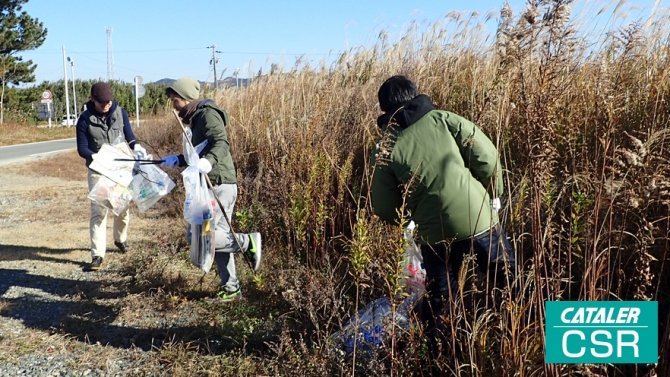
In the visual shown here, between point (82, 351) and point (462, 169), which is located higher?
point (462, 169)

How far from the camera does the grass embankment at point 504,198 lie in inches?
74.3

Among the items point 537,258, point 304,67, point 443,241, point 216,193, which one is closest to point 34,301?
point 216,193

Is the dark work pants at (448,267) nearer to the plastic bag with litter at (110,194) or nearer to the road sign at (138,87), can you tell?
the plastic bag with litter at (110,194)

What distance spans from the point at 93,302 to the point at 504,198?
10.7 ft

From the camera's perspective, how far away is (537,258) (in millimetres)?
1880

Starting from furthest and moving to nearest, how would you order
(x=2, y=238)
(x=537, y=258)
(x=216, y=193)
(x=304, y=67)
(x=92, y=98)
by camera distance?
(x=304, y=67) < (x=2, y=238) < (x=92, y=98) < (x=216, y=193) < (x=537, y=258)

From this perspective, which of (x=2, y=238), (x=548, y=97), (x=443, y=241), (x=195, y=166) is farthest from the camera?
(x=2, y=238)

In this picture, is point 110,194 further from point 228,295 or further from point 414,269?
point 414,269

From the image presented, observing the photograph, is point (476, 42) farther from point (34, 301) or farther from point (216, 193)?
point (34, 301)

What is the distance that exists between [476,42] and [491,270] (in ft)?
9.84

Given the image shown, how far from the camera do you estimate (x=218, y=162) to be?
3.89 metres

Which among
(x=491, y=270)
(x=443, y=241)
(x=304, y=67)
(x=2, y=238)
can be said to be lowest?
(x=2, y=238)

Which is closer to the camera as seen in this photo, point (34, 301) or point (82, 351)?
point (82, 351)

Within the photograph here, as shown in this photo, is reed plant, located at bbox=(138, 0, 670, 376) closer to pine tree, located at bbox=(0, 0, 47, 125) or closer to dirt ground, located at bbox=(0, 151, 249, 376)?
dirt ground, located at bbox=(0, 151, 249, 376)
